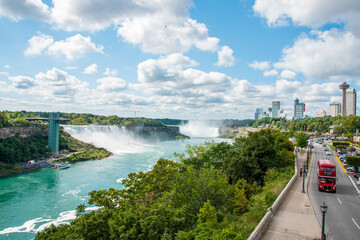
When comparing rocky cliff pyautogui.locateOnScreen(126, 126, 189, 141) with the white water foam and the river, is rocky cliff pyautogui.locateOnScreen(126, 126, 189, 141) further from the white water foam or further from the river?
the white water foam

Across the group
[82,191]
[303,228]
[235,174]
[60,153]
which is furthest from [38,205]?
[60,153]

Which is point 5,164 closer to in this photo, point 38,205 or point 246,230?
point 38,205

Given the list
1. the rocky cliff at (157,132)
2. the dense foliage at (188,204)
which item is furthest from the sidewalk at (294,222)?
the rocky cliff at (157,132)

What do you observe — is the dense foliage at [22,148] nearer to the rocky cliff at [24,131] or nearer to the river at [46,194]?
the rocky cliff at [24,131]

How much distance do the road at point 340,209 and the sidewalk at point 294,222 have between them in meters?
0.49

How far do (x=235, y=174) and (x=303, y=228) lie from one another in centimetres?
1057

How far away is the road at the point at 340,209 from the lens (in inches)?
399

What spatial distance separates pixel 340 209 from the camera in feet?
43.9

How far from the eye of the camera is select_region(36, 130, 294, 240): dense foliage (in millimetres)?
8648

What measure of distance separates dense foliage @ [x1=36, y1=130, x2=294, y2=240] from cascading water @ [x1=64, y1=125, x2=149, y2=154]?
194ft

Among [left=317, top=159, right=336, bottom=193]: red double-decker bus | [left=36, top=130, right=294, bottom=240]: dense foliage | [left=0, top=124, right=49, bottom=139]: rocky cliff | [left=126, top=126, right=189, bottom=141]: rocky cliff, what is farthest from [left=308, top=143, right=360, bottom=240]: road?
[left=126, top=126, right=189, bottom=141]: rocky cliff

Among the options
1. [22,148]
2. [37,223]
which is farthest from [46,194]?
[22,148]


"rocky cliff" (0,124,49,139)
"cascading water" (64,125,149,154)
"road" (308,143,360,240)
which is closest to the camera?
"road" (308,143,360,240)

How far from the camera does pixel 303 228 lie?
9891 mm
